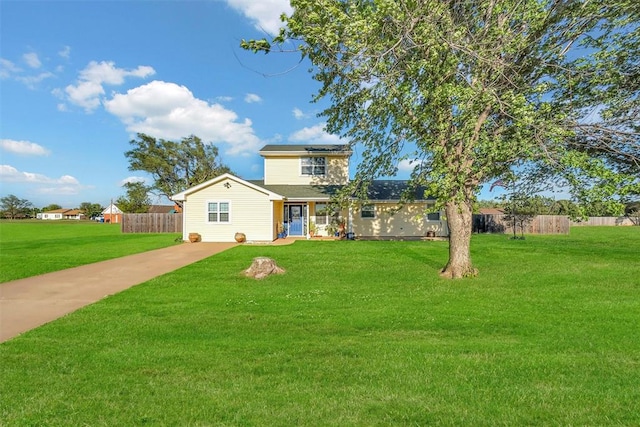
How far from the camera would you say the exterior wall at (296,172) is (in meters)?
24.2

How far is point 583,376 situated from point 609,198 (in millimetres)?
5298

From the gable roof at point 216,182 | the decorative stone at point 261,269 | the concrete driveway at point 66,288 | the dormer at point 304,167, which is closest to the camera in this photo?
the concrete driveway at point 66,288

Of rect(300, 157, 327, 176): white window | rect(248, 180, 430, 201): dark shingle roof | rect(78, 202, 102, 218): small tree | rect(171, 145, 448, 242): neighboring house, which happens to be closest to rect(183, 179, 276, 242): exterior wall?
rect(171, 145, 448, 242): neighboring house

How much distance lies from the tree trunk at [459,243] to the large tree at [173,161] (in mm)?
38313

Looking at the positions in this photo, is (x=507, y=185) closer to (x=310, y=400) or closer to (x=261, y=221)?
(x=310, y=400)

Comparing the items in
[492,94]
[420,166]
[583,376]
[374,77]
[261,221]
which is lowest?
[583,376]

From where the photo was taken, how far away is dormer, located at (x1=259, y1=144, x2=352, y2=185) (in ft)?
79.1

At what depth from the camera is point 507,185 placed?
1050 centimetres

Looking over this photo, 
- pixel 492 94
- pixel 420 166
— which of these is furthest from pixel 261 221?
pixel 492 94

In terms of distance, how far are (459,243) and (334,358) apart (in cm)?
704

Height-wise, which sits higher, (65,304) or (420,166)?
(420,166)

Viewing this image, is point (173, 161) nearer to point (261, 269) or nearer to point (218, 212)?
point (218, 212)

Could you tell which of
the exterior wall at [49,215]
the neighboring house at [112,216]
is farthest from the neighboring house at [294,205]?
the exterior wall at [49,215]

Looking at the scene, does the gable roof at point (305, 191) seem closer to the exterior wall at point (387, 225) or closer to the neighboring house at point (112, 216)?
the exterior wall at point (387, 225)
